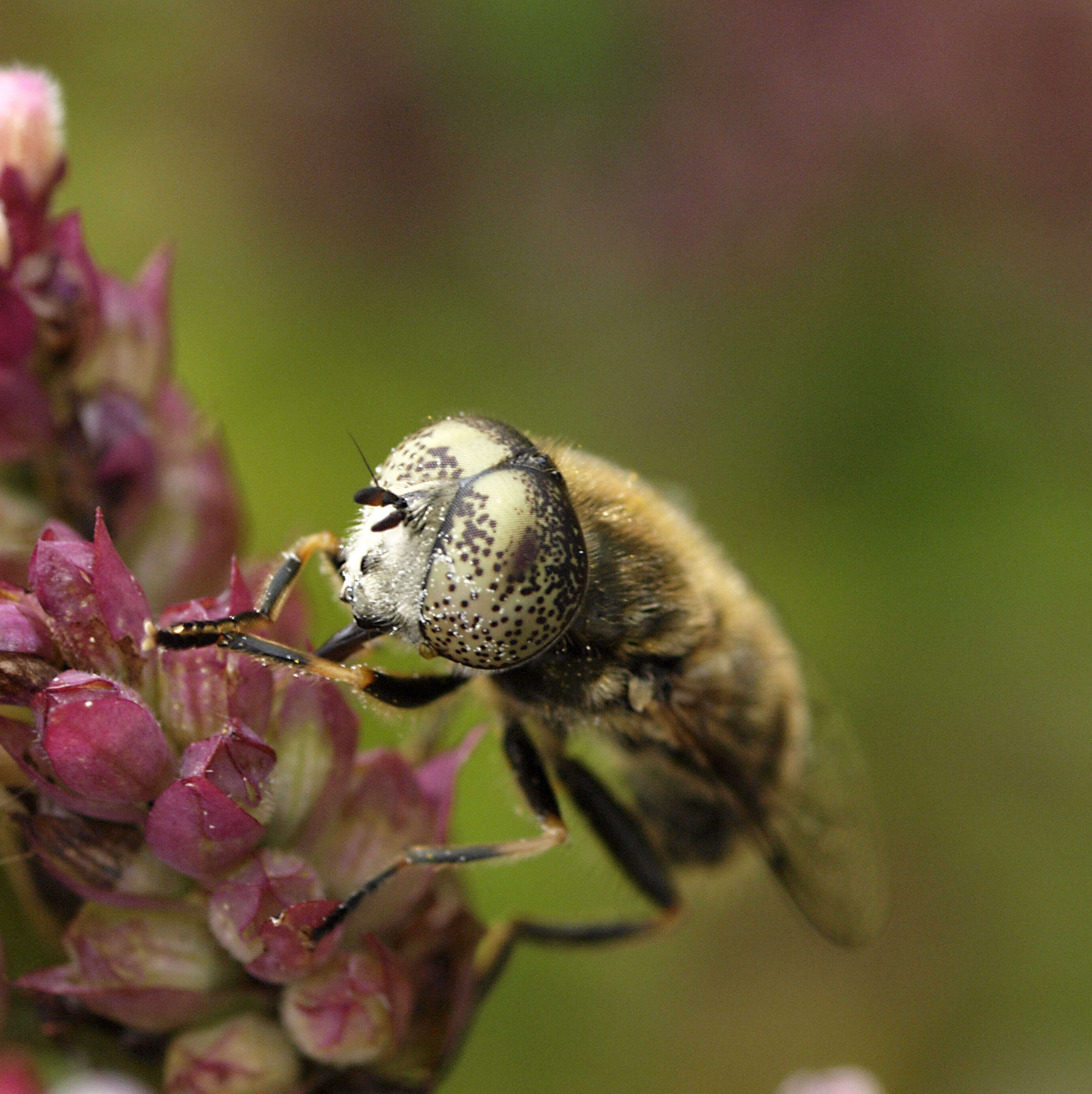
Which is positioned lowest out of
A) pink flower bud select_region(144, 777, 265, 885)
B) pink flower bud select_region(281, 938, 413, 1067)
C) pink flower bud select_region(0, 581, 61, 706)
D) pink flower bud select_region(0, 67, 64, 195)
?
pink flower bud select_region(281, 938, 413, 1067)

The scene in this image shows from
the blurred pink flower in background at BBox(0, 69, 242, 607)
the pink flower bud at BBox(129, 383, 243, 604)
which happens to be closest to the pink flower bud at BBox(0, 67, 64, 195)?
the blurred pink flower in background at BBox(0, 69, 242, 607)

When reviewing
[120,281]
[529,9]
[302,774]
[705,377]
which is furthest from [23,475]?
[529,9]

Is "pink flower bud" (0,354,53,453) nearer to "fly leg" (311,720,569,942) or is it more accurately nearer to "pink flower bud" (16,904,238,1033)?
"pink flower bud" (16,904,238,1033)

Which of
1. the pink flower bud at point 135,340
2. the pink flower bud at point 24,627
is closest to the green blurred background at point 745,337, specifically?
the pink flower bud at point 135,340

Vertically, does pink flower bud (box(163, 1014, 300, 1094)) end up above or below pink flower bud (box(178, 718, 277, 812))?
below

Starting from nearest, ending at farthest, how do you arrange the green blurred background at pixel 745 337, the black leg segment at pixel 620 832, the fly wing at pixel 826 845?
1. the black leg segment at pixel 620 832
2. the fly wing at pixel 826 845
3. the green blurred background at pixel 745 337

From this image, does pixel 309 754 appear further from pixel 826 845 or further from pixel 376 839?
pixel 826 845

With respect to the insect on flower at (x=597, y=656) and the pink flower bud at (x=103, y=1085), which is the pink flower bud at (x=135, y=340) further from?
the pink flower bud at (x=103, y=1085)
